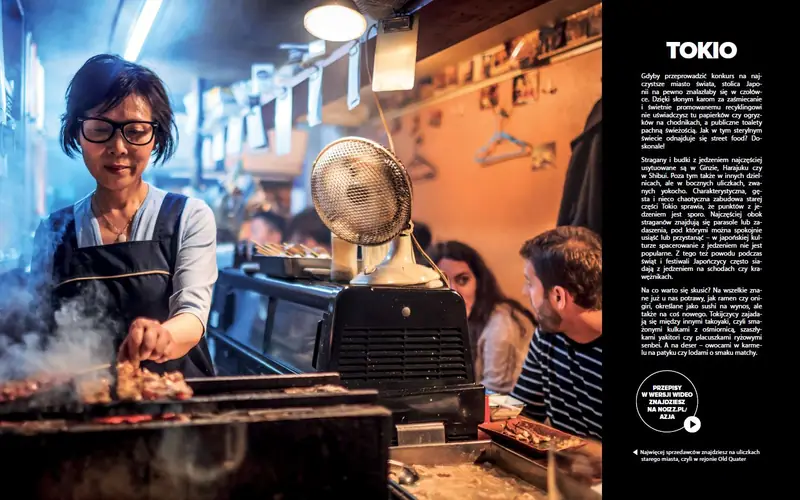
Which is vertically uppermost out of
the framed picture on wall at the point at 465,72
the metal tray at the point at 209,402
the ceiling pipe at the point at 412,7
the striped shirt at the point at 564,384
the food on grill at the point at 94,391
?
the framed picture on wall at the point at 465,72

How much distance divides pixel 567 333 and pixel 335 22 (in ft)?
5.78

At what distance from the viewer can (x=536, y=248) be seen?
10.3 ft

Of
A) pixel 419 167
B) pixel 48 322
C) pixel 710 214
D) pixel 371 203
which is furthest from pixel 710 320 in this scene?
pixel 419 167

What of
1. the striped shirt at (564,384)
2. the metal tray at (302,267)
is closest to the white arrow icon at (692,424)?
the striped shirt at (564,384)

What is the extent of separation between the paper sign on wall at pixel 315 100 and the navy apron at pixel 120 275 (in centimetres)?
103

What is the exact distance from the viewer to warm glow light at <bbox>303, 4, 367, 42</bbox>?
2.33 metres

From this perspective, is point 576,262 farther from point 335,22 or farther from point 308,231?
point 308,231

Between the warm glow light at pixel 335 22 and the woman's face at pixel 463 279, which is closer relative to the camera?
the warm glow light at pixel 335 22

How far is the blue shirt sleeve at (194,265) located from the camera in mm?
1892

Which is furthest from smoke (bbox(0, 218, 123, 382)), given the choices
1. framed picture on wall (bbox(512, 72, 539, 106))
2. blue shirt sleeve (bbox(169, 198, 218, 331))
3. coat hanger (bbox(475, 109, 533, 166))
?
framed picture on wall (bbox(512, 72, 539, 106))

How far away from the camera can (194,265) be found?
1928 mm

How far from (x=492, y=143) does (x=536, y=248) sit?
92 cm

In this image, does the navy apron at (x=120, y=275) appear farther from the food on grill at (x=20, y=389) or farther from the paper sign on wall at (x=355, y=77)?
the paper sign on wall at (x=355, y=77)

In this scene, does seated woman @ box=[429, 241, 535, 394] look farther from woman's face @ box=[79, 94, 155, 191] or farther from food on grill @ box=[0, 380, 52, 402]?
food on grill @ box=[0, 380, 52, 402]
